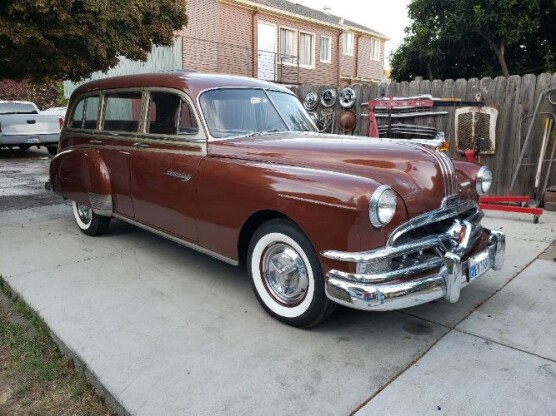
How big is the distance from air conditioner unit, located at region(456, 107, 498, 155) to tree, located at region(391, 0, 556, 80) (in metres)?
6.52

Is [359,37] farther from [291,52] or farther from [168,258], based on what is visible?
[168,258]

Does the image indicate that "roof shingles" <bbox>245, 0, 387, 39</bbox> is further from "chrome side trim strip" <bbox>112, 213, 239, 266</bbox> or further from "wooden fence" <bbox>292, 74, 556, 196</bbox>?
"chrome side trim strip" <bbox>112, 213, 239, 266</bbox>

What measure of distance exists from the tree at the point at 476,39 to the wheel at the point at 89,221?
1149cm

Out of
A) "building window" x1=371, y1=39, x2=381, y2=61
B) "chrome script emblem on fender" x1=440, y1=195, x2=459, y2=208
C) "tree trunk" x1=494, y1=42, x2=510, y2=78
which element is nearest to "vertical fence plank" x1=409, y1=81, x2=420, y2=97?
"chrome script emblem on fender" x1=440, y1=195, x2=459, y2=208

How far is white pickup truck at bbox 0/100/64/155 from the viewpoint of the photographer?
12.5 m

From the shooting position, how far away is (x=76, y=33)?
635 cm

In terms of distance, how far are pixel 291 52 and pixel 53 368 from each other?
19792 millimetres

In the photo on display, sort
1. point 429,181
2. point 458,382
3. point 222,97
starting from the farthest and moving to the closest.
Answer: point 222,97
point 429,181
point 458,382

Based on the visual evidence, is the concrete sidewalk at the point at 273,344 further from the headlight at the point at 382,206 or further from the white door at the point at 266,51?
the white door at the point at 266,51

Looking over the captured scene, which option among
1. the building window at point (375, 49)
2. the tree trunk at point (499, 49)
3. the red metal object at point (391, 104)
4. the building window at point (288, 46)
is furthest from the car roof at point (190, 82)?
the building window at point (375, 49)

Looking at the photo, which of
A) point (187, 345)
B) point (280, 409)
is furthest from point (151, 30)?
point (280, 409)

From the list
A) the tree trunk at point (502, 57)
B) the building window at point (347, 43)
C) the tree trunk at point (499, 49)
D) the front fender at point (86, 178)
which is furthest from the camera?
the building window at point (347, 43)

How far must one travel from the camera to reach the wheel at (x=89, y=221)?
16.8ft

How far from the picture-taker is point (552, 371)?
8.45 feet
